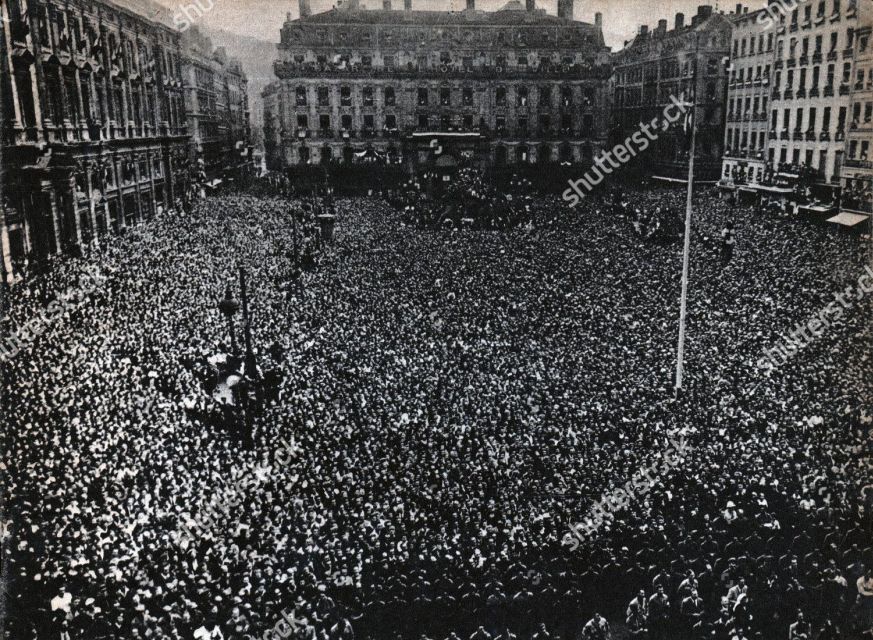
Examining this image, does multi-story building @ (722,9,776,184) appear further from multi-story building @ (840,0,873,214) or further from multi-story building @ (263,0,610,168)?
multi-story building @ (263,0,610,168)

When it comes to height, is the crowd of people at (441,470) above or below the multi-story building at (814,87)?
below

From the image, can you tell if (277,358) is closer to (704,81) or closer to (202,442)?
(202,442)

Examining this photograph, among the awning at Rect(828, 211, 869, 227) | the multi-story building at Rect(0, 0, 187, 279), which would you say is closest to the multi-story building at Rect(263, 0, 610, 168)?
the multi-story building at Rect(0, 0, 187, 279)

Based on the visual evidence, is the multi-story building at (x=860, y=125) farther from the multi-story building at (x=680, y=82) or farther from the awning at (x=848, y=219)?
the multi-story building at (x=680, y=82)

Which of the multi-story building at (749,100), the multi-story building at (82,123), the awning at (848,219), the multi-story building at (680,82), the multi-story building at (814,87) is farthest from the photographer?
the multi-story building at (680,82)

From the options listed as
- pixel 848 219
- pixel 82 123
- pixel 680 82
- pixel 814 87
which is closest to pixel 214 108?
pixel 82 123

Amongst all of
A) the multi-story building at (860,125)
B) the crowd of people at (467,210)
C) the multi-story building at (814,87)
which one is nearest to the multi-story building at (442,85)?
the crowd of people at (467,210)
